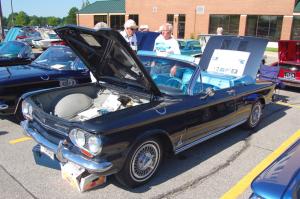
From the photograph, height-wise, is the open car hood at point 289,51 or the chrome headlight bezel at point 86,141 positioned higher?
the open car hood at point 289,51

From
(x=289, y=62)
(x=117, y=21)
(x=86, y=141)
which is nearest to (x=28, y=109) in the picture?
(x=86, y=141)

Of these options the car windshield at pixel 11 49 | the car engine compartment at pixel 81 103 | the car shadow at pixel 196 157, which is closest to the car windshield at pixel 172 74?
the car engine compartment at pixel 81 103

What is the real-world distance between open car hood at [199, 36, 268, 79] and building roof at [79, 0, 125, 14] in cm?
3441

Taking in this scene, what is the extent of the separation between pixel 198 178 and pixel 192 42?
10559mm

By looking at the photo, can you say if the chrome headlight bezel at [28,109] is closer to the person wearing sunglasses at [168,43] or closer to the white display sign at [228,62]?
the person wearing sunglasses at [168,43]

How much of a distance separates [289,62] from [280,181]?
7.77 m

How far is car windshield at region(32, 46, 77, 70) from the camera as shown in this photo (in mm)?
6391

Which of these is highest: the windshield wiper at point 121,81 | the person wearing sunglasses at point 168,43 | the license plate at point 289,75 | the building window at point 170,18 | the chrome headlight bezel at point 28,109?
the building window at point 170,18

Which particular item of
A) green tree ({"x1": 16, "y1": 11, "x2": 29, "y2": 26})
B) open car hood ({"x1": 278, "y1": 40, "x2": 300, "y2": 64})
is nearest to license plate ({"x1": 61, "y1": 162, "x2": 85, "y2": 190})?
open car hood ({"x1": 278, "y1": 40, "x2": 300, "y2": 64})

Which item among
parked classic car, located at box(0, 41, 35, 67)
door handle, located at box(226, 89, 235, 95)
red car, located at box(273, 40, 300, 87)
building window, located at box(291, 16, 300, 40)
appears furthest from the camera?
building window, located at box(291, 16, 300, 40)

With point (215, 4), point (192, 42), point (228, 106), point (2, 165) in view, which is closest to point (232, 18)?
point (215, 4)

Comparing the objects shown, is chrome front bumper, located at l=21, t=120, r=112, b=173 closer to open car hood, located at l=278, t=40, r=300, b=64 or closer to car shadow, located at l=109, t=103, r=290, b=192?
car shadow, located at l=109, t=103, r=290, b=192

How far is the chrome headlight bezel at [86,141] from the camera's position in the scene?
3.04m

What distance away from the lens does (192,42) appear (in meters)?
13.8
